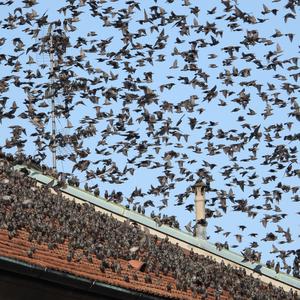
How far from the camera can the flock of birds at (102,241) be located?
18.9 m

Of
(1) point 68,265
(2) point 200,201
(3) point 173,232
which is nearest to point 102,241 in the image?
(1) point 68,265

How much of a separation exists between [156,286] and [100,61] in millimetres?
4941

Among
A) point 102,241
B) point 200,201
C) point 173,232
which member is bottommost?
point 200,201

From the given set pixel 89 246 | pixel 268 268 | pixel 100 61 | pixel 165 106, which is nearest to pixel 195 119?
pixel 165 106

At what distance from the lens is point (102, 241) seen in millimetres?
21156

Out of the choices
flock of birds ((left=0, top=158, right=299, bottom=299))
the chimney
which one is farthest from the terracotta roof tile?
the chimney

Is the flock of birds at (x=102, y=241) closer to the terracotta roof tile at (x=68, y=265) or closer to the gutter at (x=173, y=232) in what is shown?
the terracotta roof tile at (x=68, y=265)

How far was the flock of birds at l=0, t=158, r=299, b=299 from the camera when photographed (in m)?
18.9

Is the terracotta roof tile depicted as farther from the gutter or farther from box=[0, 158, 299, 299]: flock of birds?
the gutter

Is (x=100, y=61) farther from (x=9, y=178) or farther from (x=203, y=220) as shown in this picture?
(x=203, y=220)

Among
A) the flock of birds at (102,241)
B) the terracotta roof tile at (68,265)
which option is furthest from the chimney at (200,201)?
the terracotta roof tile at (68,265)

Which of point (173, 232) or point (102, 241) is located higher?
point (102, 241)

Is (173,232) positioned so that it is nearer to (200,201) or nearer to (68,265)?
(200,201)

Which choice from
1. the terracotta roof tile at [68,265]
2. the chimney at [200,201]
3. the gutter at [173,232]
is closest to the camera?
the terracotta roof tile at [68,265]
